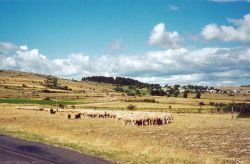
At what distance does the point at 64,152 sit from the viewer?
85.3ft

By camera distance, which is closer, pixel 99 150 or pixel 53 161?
pixel 53 161

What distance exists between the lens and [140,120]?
2628 inches

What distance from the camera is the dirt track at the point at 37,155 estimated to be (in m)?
22.3

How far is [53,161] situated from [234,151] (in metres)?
15.3

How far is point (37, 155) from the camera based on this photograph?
2423 cm

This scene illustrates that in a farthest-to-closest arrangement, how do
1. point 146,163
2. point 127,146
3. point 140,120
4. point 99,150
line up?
point 140,120, point 127,146, point 99,150, point 146,163

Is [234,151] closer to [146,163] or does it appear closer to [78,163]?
[146,163]

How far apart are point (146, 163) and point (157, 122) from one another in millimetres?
45856

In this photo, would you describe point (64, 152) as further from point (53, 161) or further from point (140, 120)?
point (140, 120)

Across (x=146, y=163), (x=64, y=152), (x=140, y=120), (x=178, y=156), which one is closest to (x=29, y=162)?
(x=64, y=152)

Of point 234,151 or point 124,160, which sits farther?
point 234,151

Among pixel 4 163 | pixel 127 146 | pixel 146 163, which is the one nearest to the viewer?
pixel 4 163

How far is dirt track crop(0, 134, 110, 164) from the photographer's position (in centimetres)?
2231

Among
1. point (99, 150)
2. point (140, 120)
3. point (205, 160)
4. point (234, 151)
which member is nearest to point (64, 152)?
point (99, 150)
